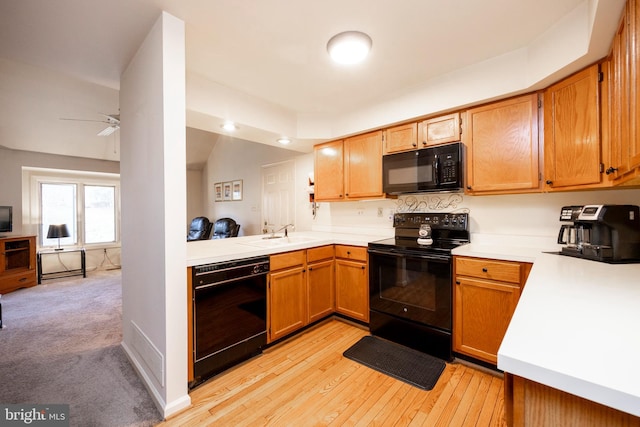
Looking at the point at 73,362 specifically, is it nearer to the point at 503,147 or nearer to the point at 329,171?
the point at 329,171

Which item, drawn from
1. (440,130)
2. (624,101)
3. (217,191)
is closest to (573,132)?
(624,101)

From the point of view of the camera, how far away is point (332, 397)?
1.72 m

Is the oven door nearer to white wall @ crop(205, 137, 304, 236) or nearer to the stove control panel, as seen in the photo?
the stove control panel

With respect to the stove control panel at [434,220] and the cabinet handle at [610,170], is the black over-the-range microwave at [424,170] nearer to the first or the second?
the stove control panel at [434,220]

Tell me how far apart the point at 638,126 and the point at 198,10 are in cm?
221

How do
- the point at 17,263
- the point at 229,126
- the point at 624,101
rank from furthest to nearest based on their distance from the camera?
1. the point at 17,263
2. the point at 229,126
3. the point at 624,101

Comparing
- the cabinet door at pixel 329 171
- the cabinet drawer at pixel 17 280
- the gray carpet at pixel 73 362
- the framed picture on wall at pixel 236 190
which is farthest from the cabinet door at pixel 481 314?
the cabinet drawer at pixel 17 280

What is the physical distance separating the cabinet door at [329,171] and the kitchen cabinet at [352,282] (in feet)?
2.42

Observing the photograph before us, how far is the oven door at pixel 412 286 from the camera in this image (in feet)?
6.89

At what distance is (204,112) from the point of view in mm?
2299

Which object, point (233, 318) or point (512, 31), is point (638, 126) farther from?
point (233, 318)

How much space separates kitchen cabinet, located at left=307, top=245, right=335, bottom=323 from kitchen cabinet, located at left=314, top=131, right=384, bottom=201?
722 millimetres

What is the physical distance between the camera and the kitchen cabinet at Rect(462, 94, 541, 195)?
2010 millimetres
